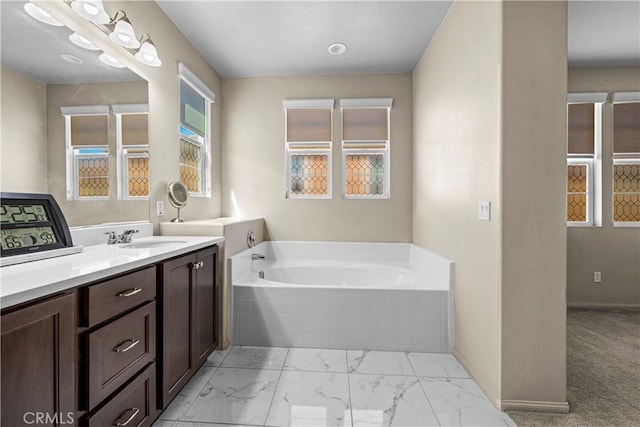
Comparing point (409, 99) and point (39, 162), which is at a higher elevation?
point (409, 99)

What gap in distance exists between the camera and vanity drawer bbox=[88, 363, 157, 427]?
1.09 m

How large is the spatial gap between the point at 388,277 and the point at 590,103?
3.02 metres

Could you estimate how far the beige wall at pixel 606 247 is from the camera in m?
3.19

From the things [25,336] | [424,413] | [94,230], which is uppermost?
[94,230]

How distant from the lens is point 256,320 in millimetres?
2361

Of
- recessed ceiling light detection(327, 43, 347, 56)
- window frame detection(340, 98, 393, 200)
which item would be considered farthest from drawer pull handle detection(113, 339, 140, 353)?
recessed ceiling light detection(327, 43, 347, 56)

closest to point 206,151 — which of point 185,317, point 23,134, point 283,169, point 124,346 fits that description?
point 283,169

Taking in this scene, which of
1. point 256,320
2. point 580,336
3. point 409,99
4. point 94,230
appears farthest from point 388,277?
point 94,230

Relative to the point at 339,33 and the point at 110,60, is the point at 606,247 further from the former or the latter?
the point at 110,60

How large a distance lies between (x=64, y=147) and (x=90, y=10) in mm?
776

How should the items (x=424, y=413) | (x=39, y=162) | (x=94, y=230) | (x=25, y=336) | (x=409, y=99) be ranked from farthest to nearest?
(x=409, y=99) < (x=94, y=230) < (x=424, y=413) < (x=39, y=162) < (x=25, y=336)

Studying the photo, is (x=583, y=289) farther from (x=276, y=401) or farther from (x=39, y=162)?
(x=39, y=162)

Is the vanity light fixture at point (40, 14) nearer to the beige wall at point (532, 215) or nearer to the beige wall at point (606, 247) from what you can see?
the beige wall at point (532, 215)

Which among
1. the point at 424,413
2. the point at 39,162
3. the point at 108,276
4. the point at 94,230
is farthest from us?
the point at 94,230
